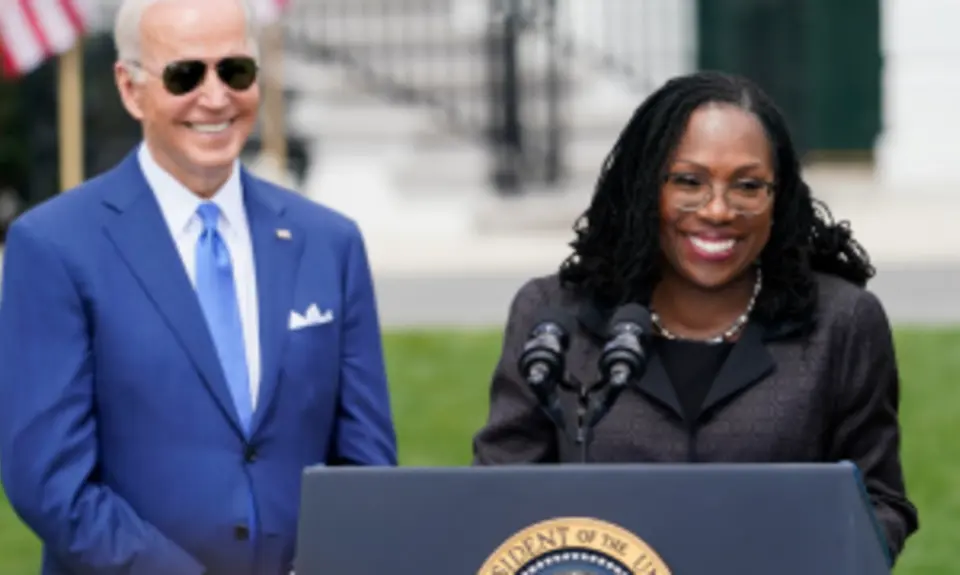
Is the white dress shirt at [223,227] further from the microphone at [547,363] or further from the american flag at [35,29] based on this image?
the american flag at [35,29]

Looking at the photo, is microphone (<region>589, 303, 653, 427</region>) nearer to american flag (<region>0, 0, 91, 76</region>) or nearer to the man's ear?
the man's ear

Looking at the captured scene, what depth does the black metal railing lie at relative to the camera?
71.0 feet

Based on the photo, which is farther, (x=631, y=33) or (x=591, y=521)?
(x=631, y=33)

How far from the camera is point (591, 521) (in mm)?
4227

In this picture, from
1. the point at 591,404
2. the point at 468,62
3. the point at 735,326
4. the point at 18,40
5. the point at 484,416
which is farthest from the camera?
the point at 468,62

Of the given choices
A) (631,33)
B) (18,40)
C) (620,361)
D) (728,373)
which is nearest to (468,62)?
(631,33)

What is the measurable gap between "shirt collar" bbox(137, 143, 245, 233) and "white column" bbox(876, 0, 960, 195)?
699 inches

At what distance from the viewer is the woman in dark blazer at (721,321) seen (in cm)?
497

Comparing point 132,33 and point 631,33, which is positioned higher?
point 132,33

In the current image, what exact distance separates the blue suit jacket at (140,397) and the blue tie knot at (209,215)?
82 mm

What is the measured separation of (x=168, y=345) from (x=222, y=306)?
0.47 feet

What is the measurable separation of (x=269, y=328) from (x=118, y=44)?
0.63 metres

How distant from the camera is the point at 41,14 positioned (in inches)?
652

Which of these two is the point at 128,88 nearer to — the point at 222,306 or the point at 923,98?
the point at 222,306
